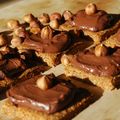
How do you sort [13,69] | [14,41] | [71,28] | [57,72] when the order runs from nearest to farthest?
1. [13,69]
2. [57,72]
3. [14,41]
4. [71,28]

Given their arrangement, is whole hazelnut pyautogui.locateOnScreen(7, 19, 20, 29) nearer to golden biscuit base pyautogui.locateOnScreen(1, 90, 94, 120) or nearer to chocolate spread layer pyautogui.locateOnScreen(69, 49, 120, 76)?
chocolate spread layer pyautogui.locateOnScreen(69, 49, 120, 76)

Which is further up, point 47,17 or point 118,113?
point 47,17

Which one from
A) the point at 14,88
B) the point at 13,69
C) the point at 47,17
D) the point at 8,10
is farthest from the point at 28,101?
the point at 8,10

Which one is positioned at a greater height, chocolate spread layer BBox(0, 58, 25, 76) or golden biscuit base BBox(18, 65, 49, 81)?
chocolate spread layer BBox(0, 58, 25, 76)

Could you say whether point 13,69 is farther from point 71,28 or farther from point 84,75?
point 71,28

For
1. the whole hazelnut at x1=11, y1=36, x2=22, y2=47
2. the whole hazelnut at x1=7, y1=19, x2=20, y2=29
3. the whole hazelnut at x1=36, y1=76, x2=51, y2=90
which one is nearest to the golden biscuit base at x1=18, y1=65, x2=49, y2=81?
the whole hazelnut at x1=11, y1=36, x2=22, y2=47

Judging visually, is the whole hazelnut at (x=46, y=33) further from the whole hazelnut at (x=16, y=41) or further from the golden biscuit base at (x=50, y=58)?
the whole hazelnut at (x=16, y=41)

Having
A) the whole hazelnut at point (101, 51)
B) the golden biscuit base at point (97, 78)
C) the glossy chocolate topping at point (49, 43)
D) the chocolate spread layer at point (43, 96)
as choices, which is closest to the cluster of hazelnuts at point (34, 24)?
the glossy chocolate topping at point (49, 43)
